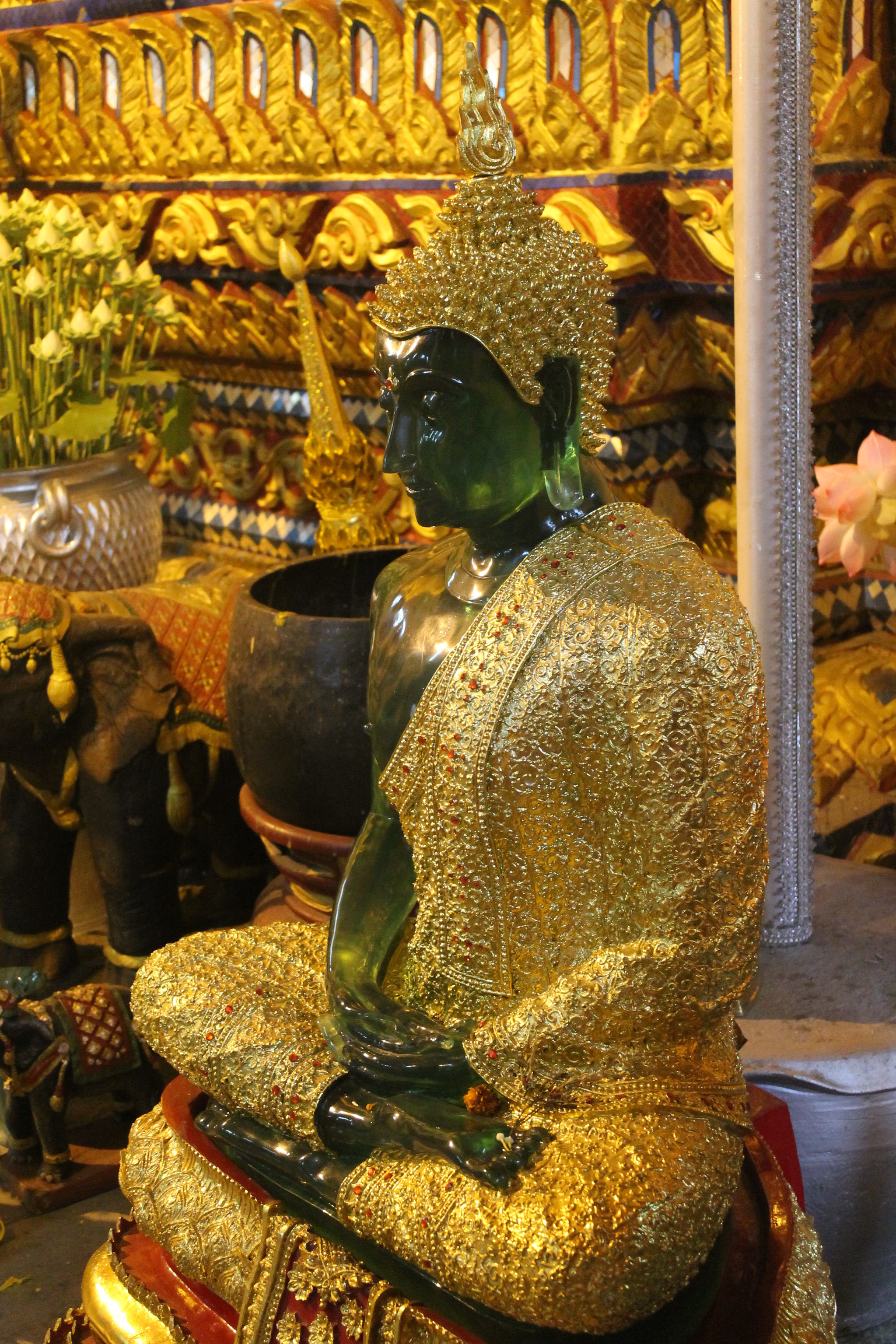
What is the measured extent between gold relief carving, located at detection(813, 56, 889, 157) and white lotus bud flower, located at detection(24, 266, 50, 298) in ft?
4.20

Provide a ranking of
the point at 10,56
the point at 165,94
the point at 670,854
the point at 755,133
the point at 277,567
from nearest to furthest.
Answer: the point at 670,854, the point at 755,133, the point at 277,567, the point at 165,94, the point at 10,56

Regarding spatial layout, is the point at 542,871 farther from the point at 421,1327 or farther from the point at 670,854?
the point at 421,1327

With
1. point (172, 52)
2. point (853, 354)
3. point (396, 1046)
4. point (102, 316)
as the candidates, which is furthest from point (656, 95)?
point (396, 1046)

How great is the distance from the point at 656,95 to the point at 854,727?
0.94 m

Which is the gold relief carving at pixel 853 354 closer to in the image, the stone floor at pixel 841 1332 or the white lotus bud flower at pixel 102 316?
the stone floor at pixel 841 1332

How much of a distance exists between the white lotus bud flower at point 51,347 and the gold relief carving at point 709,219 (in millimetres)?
1015

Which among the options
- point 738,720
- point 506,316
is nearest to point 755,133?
point 506,316

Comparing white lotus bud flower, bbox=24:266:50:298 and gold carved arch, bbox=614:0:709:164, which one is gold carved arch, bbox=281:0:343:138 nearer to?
white lotus bud flower, bbox=24:266:50:298

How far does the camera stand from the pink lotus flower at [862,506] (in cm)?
180

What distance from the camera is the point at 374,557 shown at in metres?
2.19

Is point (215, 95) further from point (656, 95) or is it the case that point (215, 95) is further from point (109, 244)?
point (656, 95)

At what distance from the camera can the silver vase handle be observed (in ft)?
8.57

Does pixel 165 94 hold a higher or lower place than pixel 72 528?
higher

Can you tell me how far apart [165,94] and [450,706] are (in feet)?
7.03
